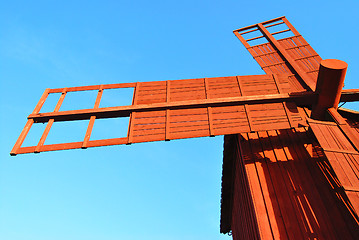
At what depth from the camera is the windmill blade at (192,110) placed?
6.95 meters

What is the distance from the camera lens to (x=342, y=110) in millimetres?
8055

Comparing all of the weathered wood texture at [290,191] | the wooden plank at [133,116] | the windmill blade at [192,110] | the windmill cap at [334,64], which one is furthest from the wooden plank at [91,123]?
the windmill cap at [334,64]

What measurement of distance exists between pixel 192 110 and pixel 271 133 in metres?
2.37

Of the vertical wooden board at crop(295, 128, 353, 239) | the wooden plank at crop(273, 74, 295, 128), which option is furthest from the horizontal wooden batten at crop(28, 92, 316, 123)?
the vertical wooden board at crop(295, 128, 353, 239)

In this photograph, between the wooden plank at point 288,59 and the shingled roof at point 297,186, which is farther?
the wooden plank at point 288,59

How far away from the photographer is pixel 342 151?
5680mm

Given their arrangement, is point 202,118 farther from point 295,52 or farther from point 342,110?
point 295,52

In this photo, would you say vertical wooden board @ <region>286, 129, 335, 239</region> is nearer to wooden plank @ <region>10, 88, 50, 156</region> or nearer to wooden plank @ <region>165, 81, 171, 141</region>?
wooden plank @ <region>165, 81, 171, 141</region>

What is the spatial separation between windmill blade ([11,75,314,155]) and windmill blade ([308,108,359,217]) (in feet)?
2.03

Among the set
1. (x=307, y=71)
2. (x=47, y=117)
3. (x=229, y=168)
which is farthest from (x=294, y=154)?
(x=47, y=117)

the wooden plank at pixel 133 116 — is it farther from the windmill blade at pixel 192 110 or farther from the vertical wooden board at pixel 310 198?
the vertical wooden board at pixel 310 198

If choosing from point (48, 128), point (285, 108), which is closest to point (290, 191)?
point (285, 108)

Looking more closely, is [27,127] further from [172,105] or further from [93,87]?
[172,105]

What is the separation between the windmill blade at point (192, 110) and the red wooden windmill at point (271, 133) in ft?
0.09
